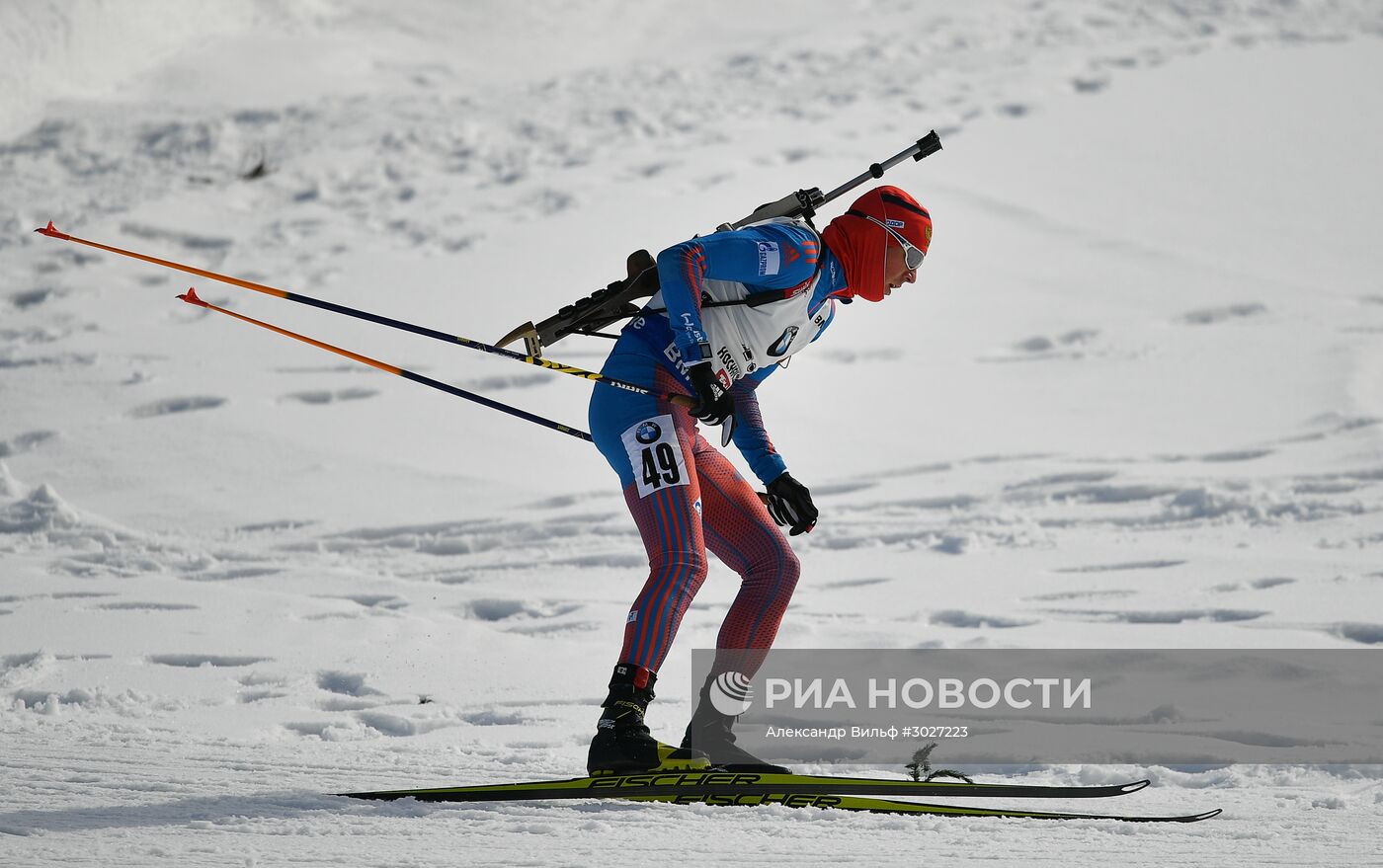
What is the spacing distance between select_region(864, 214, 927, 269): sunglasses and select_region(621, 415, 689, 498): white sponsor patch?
85cm

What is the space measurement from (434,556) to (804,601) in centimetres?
210

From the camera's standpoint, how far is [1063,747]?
423cm

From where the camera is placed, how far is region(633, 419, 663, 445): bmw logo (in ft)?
11.9

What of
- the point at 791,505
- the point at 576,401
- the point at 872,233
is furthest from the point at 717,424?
the point at 576,401

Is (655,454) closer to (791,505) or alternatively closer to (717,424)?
(717,424)

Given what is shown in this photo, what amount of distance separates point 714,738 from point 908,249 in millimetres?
1541

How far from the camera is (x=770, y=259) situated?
3609 mm

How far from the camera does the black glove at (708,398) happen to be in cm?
356

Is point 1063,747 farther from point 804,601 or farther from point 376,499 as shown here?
point 376,499

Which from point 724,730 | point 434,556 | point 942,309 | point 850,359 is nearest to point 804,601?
point 434,556

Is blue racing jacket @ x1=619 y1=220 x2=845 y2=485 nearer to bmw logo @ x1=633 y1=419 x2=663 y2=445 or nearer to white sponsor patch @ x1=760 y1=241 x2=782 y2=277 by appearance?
white sponsor patch @ x1=760 y1=241 x2=782 y2=277

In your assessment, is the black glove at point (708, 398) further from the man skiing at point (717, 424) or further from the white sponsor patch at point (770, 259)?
the white sponsor patch at point (770, 259)

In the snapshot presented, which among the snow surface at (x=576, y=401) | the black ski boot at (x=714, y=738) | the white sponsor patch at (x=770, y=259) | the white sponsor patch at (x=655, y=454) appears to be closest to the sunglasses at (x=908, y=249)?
the white sponsor patch at (x=770, y=259)

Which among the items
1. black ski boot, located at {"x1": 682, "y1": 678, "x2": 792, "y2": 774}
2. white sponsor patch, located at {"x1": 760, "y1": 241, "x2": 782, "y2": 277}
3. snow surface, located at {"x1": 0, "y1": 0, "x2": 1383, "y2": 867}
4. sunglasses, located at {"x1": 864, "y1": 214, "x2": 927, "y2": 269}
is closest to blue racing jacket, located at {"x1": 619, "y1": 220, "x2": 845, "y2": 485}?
white sponsor patch, located at {"x1": 760, "y1": 241, "x2": 782, "y2": 277}
